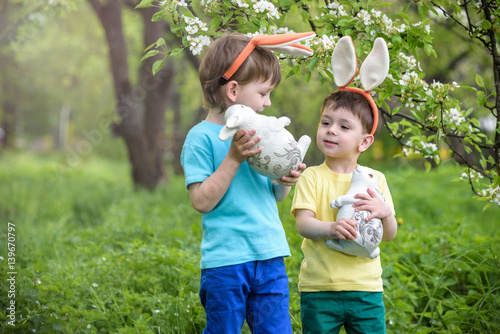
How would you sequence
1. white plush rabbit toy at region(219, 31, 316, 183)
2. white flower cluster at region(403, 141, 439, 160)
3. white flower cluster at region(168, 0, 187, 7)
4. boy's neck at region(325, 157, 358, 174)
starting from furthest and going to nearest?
white flower cluster at region(403, 141, 439, 160) → white flower cluster at region(168, 0, 187, 7) → boy's neck at region(325, 157, 358, 174) → white plush rabbit toy at region(219, 31, 316, 183)

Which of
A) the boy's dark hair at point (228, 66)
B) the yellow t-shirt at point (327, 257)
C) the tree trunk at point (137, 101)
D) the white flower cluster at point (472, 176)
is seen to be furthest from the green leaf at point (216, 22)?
the tree trunk at point (137, 101)

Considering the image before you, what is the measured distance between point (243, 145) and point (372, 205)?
561mm

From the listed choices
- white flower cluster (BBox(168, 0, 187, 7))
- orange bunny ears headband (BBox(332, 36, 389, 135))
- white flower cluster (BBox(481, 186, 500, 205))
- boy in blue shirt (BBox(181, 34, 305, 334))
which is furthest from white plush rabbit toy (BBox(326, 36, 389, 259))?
white flower cluster (BBox(481, 186, 500, 205))

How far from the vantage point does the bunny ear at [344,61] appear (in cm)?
204

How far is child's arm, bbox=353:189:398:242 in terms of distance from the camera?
191 centimetres

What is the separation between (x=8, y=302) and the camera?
2.58m

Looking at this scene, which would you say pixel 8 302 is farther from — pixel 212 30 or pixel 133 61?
pixel 133 61

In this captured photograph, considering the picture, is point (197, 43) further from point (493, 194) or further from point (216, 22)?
point (493, 194)

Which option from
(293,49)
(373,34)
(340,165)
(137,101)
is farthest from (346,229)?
(137,101)

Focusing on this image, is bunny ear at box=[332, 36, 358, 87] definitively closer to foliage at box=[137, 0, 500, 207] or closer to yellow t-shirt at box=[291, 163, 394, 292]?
foliage at box=[137, 0, 500, 207]

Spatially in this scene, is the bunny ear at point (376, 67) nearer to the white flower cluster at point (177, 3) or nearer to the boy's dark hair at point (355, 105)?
the boy's dark hair at point (355, 105)

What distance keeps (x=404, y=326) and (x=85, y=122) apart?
23433 mm

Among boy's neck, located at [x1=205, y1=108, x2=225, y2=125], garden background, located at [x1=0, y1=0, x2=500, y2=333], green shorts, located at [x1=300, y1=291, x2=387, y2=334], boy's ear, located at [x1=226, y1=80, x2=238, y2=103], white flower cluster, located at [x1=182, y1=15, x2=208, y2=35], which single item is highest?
white flower cluster, located at [x1=182, y1=15, x2=208, y2=35]

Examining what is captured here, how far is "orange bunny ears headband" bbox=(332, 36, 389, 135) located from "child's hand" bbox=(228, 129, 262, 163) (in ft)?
1.83
